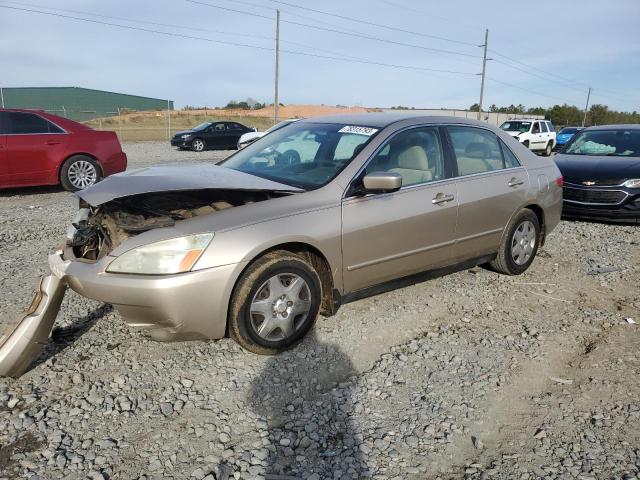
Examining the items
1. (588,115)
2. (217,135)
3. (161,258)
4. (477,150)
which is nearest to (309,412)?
(161,258)

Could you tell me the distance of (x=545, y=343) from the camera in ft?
12.8

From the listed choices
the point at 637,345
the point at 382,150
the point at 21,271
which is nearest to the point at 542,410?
the point at 637,345

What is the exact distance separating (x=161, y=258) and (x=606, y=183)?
720 centimetres

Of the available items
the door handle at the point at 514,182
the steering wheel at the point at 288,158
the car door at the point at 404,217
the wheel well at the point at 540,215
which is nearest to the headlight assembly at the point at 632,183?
the wheel well at the point at 540,215

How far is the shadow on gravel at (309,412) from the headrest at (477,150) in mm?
2318

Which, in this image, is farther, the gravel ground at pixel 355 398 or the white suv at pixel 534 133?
the white suv at pixel 534 133

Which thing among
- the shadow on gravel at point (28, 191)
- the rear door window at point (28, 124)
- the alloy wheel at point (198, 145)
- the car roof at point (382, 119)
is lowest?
the shadow on gravel at point (28, 191)

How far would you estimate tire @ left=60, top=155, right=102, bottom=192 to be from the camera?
9453mm

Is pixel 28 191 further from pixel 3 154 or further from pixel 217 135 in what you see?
pixel 217 135

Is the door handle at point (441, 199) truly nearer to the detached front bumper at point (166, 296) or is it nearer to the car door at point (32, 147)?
the detached front bumper at point (166, 296)

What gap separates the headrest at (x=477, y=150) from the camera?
4781 mm

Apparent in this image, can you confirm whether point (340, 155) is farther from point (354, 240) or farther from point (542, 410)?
point (542, 410)

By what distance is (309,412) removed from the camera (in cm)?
295

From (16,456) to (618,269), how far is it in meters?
5.93
